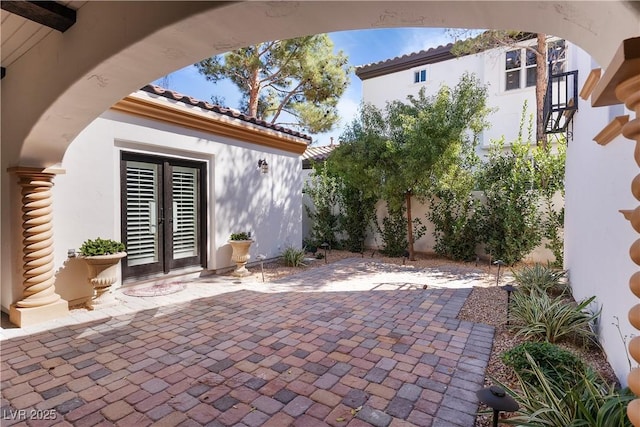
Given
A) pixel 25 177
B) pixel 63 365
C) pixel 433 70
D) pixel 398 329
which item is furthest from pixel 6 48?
pixel 433 70

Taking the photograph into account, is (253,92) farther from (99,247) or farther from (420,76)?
(99,247)

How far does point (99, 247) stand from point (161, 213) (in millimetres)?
1546

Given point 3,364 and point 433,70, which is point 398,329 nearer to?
point 3,364

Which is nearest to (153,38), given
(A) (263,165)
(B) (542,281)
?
(A) (263,165)

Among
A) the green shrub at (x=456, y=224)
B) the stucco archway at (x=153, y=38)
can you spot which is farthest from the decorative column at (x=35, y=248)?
the green shrub at (x=456, y=224)

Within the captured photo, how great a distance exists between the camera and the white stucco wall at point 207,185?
4734 mm

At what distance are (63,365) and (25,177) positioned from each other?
2478mm

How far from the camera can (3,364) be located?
10.3 feet

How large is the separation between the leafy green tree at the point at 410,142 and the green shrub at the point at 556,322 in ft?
14.7

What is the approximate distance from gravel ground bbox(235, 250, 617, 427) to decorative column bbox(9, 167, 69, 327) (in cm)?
349

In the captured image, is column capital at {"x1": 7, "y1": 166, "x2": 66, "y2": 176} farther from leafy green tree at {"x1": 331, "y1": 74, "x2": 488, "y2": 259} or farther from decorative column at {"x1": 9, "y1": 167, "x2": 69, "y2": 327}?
leafy green tree at {"x1": 331, "y1": 74, "x2": 488, "y2": 259}

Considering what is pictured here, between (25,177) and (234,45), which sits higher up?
(234,45)

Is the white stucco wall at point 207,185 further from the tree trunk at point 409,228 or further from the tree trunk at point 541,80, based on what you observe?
the tree trunk at point 541,80

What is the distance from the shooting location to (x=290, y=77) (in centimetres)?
1102
